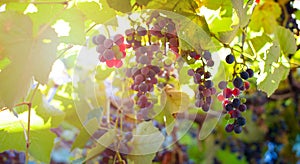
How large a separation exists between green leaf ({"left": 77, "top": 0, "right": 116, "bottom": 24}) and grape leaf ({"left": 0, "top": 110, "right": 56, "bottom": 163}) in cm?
26

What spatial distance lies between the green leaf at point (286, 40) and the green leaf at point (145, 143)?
265 mm

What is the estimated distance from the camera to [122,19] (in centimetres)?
85

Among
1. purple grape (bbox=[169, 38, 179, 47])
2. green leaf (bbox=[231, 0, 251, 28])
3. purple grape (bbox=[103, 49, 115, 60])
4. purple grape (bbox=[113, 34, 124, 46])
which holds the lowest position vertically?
purple grape (bbox=[103, 49, 115, 60])

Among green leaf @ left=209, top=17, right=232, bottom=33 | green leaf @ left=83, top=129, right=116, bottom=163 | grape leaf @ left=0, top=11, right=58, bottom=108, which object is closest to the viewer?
grape leaf @ left=0, top=11, right=58, bottom=108

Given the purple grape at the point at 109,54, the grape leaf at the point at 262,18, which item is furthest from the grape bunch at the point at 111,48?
the grape leaf at the point at 262,18

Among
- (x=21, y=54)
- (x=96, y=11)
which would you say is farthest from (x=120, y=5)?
(x=21, y=54)

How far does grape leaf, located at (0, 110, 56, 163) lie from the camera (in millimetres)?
903

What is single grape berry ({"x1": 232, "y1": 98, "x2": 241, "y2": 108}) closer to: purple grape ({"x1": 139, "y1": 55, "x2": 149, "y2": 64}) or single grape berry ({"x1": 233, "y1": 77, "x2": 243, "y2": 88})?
single grape berry ({"x1": 233, "y1": 77, "x2": 243, "y2": 88})

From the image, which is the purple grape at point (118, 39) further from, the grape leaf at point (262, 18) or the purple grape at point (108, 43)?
the grape leaf at point (262, 18)

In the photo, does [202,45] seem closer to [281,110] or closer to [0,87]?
[0,87]

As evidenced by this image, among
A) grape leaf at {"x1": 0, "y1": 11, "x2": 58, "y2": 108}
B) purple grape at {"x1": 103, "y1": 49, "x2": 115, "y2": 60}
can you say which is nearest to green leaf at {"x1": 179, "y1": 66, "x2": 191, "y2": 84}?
purple grape at {"x1": 103, "y1": 49, "x2": 115, "y2": 60}

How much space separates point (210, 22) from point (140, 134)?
258 millimetres

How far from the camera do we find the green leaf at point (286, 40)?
0.86 meters

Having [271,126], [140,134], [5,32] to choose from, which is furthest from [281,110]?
[5,32]
